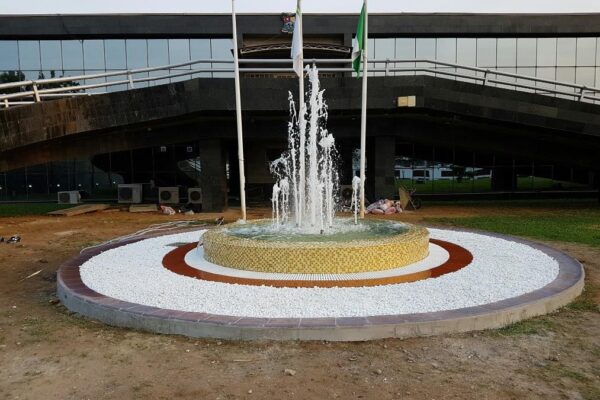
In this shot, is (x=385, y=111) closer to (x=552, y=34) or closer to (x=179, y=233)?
(x=179, y=233)

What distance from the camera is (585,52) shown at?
2600 centimetres

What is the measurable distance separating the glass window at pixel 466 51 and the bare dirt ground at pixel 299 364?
2253 cm

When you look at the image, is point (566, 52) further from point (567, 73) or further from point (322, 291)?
point (322, 291)

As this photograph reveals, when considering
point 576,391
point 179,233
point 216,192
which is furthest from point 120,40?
point 576,391

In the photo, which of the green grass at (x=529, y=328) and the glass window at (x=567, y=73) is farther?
the glass window at (x=567, y=73)

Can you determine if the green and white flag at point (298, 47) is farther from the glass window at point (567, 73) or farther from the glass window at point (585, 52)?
the glass window at point (585, 52)

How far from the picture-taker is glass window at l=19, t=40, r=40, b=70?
84.9 ft

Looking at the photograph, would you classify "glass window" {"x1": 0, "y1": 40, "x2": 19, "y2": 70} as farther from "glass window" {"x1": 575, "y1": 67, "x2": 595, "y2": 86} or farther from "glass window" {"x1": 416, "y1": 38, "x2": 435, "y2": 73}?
"glass window" {"x1": 575, "y1": 67, "x2": 595, "y2": 86}

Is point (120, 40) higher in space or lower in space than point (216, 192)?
higher

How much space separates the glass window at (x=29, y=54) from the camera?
84.9 feet

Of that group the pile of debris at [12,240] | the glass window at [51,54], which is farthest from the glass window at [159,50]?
the pile of debris at [12,240]

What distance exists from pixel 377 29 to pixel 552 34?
968 centimetres

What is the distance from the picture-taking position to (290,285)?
662cm

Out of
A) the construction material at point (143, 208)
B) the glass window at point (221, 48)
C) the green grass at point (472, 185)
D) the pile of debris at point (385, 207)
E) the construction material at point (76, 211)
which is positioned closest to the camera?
the pile of debris at point (385, 207)
